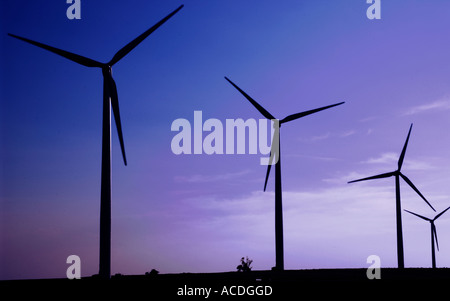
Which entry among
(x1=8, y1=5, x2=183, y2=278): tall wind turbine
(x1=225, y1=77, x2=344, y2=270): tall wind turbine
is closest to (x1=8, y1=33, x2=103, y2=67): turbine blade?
(x1=8, y1=5, x2=183, y2=278): tall wind turbine

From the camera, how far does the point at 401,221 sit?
7300 cm

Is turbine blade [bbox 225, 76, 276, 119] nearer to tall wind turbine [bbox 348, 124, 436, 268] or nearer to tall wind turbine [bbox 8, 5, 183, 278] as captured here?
tall wind turbine [bbox 8, 5, 183, 278]

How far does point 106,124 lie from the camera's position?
46.7m

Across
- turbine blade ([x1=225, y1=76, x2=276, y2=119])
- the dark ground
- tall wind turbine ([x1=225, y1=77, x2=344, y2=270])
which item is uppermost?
turbine blade ([x1=225, y1=76, x2=276, y2=119])

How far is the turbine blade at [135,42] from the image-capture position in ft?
168

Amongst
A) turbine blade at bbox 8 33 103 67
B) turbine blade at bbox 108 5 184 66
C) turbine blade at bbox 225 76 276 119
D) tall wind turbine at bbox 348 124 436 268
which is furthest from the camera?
tall wind turbine at bbox 348 124 436 268

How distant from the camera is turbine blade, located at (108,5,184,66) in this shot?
51281 millimetres

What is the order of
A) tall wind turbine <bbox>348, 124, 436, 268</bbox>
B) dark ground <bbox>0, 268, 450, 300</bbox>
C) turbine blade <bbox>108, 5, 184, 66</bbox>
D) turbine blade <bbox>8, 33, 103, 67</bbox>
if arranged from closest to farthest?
1. dark ground <bbox>0, 268, 450, 300</bbox>
2. turbine blade <bbox>8, 33, 103, 67</bbox>
3. turbine blade <bbox>108, 5, 184, 66</bbox>
4. tall wind turbine <bbox>348, 124, 436, 268</bbox>

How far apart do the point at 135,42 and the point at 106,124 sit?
848cm

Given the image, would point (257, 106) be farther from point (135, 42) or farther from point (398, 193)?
point (398, 193)
